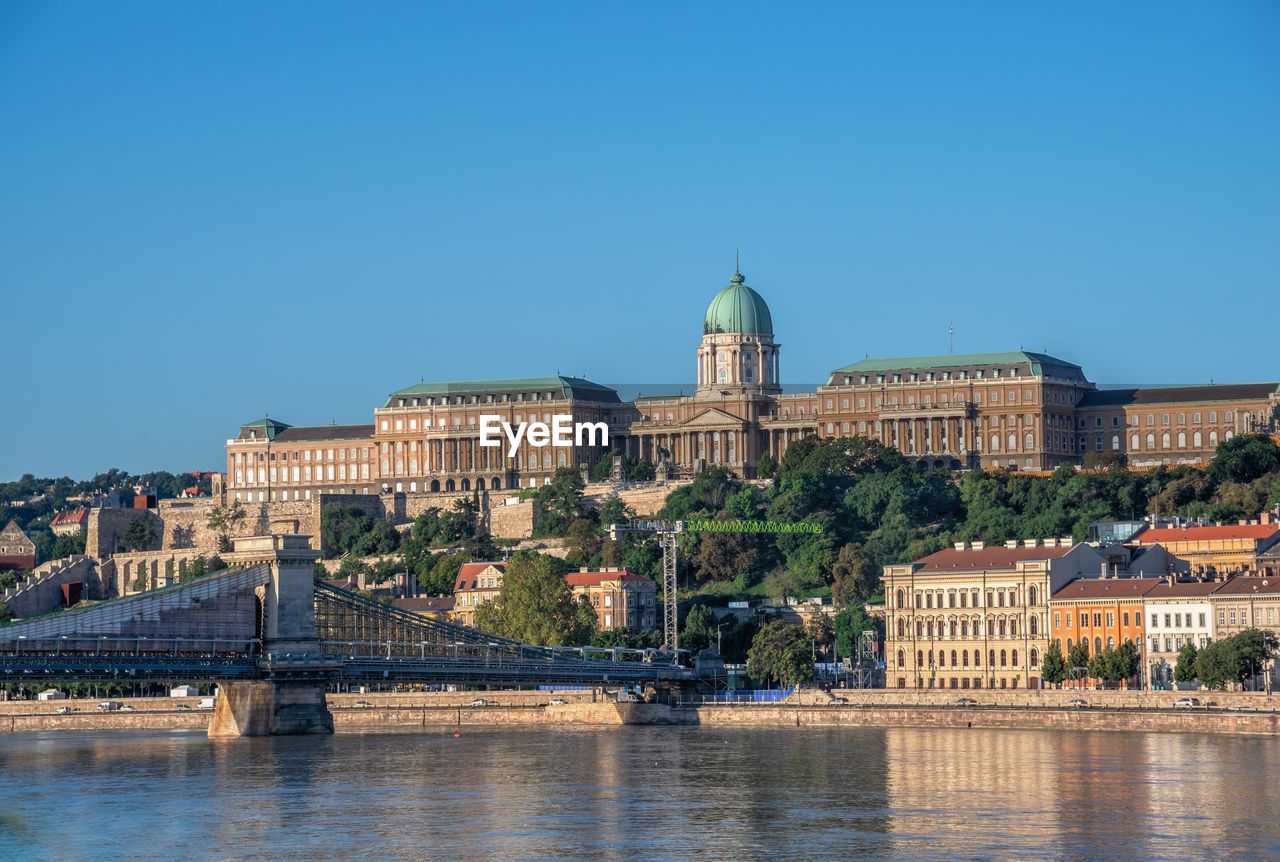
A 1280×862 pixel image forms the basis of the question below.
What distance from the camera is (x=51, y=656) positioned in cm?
7825

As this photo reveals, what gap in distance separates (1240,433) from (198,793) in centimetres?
8550

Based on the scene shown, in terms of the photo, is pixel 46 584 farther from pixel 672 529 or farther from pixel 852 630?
pixel 852 630

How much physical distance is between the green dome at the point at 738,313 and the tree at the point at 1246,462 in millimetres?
41523

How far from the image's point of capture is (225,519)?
534ft

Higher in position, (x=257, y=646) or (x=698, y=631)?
(x=698, y=631)

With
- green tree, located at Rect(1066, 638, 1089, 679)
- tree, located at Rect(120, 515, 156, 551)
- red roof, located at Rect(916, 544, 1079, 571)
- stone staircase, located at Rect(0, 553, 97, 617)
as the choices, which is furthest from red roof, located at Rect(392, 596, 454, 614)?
green tree, located at Rect(1066, 638, 1089, 679)

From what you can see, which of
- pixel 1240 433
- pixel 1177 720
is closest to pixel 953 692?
pixel 1177 720

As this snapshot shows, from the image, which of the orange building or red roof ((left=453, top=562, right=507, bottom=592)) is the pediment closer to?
red roof ((left=453, top=562, right=507, bottom=592))

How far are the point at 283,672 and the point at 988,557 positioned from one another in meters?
28.5

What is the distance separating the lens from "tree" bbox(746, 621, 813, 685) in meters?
99.4

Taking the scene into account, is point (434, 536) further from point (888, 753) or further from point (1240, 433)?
point (888, 753)

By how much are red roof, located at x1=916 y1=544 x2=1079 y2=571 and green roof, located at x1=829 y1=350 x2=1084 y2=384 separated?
43.9 m

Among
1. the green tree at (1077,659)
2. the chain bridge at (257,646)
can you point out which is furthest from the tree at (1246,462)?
the chain bridge at (257,646)

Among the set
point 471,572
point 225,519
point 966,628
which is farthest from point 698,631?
point 225,519
